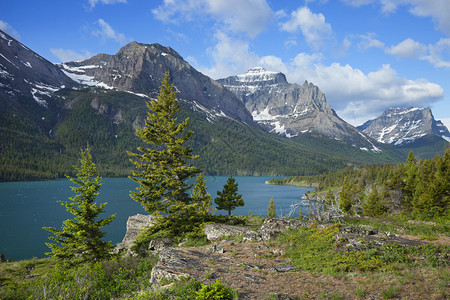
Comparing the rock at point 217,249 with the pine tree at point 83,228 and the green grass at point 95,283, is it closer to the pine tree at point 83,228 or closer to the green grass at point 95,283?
the green grass at point 95,283

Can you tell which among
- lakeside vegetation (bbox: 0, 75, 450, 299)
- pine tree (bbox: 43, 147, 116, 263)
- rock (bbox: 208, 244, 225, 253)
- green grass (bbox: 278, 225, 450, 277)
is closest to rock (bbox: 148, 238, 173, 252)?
lakeside vegetation (bbox: 0, 75, 450, 299)

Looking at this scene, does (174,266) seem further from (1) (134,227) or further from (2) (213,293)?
(1) (134,227)

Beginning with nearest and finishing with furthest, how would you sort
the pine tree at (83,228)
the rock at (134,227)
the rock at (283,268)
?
the rock at (283,268)
the pine tree at (83,228)
the rock at (134,227)

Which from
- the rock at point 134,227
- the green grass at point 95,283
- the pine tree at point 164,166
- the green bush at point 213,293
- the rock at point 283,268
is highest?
the pine tree at point 164,166

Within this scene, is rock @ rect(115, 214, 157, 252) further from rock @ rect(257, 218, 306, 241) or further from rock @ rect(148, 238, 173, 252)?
rock @ rect(257, 218, 306, 241)

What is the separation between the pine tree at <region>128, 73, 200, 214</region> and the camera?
965 inches

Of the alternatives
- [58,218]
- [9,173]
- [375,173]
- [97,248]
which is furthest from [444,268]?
[9,173]

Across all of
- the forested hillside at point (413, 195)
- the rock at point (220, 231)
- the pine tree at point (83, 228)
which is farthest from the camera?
the forested hillside at point (413, 195)

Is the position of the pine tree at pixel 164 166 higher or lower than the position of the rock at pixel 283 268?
higher

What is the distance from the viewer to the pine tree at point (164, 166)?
24.5 meters

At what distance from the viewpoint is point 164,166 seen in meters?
25.1

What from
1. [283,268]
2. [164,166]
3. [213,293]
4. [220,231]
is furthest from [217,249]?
[164,166]

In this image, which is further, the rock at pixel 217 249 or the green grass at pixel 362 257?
the rock at pixel 217 249

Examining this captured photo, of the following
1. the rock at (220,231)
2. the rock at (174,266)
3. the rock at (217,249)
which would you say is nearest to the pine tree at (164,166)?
the rock at (220,231)
